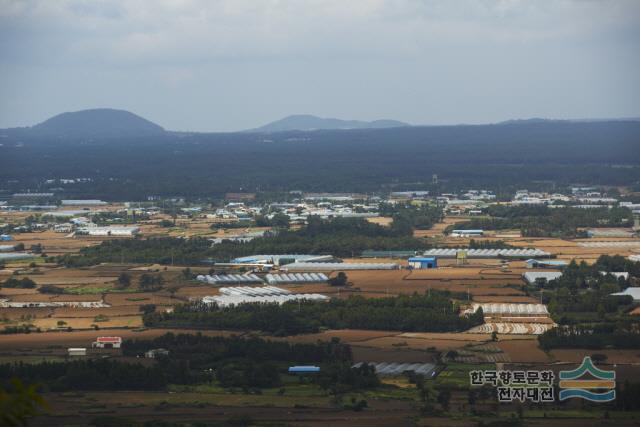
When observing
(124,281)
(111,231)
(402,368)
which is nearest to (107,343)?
(402,368)

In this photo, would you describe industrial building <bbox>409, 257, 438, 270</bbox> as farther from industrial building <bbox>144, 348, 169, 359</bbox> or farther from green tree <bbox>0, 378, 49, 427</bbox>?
green tree <bbox>0, 378, 49, 427</bbox>

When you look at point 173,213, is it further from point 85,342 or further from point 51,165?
point 51,165

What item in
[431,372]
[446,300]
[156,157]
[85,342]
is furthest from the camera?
[156,157]

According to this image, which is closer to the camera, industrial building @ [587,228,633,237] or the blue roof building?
the blue roof building

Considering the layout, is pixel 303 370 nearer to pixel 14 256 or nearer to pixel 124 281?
pixel 124 281

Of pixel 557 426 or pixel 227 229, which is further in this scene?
pixel 227 229

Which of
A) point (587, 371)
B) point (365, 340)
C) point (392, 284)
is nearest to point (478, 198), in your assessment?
point (392, 284)

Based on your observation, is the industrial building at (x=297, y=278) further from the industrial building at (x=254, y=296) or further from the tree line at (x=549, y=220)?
the tree line at (x=549, y=220)

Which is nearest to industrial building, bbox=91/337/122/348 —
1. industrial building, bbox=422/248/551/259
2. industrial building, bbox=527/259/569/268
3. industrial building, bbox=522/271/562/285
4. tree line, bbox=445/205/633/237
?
industrial building, bbox=522/271/562/285
